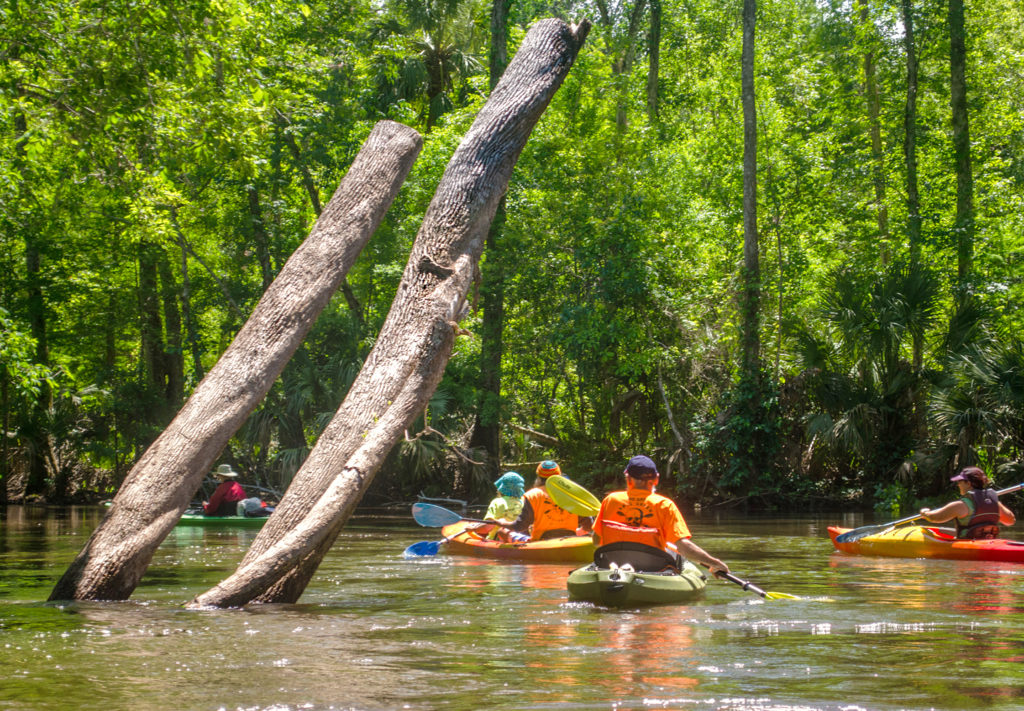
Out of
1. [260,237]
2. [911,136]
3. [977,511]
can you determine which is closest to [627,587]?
[977,511]

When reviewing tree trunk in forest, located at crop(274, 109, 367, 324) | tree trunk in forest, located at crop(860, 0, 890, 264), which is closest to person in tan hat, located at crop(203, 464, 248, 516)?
tree trunk in forest, located at crop(274, 109, 367, 324)

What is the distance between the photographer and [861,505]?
23047mm

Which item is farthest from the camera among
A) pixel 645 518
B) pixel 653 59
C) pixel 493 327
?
pixel 653 59

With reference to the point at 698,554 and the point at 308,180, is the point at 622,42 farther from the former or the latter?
the point at 698,554

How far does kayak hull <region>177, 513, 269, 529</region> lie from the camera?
19.6m

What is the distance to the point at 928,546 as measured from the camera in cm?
1325

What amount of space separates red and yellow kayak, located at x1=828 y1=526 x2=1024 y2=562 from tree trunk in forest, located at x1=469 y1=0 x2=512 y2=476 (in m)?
13.4

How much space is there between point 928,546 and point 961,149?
45.3 ft

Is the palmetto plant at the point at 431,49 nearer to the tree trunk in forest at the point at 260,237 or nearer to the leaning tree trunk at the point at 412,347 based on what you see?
the tree trunk in forest at the point at 260,237

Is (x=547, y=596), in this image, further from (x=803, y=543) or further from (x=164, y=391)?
(x=164, y=391)

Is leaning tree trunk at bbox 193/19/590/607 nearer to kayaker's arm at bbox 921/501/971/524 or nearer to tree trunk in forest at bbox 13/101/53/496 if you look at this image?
kayaker's arm at bbox 921/501/971/524

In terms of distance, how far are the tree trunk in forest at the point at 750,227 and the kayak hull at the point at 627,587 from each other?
16488 millimetres

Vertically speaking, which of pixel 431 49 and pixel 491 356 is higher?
pixel 431 49

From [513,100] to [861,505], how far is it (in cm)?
1704
